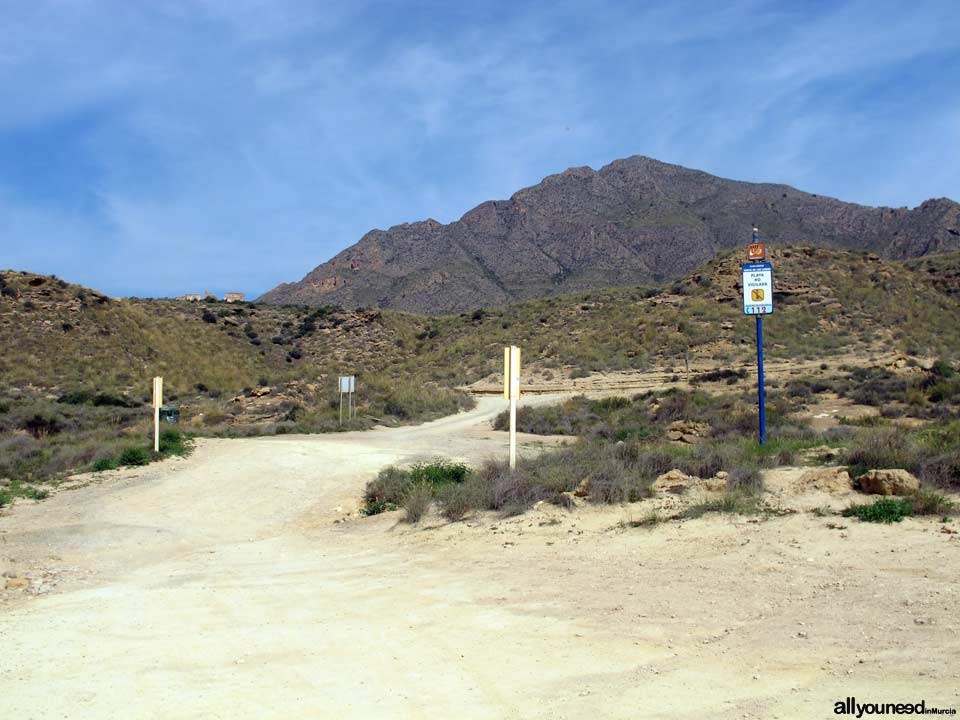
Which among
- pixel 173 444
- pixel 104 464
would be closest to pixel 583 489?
pixel 104 464

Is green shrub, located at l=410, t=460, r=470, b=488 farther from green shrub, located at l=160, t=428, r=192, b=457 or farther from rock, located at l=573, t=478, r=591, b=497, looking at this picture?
green shrub, located at l=160, t=428, r=192, b=457

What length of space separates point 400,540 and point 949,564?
640 cm

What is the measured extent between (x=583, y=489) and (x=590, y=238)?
108 metres

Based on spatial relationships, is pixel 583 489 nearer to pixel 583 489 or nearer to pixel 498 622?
pixel 583 489

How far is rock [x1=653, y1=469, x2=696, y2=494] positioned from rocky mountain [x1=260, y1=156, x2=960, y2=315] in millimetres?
89446

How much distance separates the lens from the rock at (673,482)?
1013cm

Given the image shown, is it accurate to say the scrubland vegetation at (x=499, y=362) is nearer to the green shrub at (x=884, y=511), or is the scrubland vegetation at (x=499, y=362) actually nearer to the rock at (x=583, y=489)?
the rock at (x=583, y=489)

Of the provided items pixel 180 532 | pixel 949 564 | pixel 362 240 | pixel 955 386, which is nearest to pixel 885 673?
pixel 949 564

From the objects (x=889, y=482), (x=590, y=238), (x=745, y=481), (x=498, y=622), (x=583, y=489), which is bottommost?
(x=498, y=622)

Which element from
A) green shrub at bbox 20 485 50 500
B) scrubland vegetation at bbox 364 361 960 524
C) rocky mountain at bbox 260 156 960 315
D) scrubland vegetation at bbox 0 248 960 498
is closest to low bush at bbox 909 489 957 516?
scrubland vegetation at bbox 364 361 960 524

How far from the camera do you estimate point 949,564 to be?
6.41 meters

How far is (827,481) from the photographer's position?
30.5 feet

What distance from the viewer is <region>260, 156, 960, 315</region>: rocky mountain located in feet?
348

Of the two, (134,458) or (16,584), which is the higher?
(134,458)
